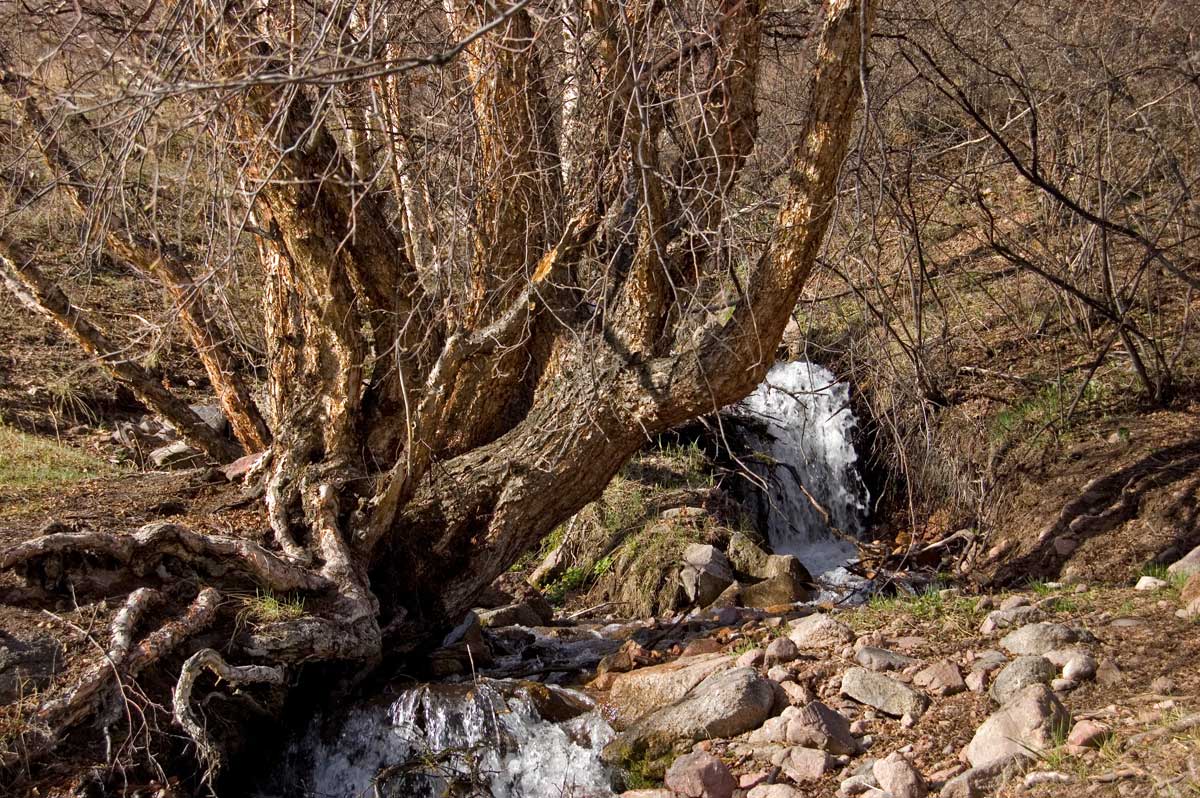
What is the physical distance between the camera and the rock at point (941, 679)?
13.6 ft

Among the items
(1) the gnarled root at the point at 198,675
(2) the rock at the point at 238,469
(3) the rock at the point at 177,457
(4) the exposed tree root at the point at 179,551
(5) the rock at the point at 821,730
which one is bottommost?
(5) the rock at the point at 821,730

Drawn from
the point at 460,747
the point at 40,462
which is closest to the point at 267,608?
the point at 460,747

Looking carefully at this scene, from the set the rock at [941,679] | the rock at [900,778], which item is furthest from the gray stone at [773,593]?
the rock at [900,778]

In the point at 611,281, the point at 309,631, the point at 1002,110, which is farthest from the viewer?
the point at 1002,110

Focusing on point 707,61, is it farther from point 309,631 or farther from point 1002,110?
point 1002,110

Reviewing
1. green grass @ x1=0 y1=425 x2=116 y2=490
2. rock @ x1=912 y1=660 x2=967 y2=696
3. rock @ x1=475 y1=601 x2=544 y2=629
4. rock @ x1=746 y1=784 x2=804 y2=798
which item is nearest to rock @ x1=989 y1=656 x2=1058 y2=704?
rock @ x1=912 y1=660 x2=967 y2=696

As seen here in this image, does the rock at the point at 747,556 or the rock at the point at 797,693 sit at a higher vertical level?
the rock at the point at 747,556

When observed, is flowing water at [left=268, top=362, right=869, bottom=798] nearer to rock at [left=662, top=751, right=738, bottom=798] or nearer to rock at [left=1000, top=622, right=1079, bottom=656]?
rock at [left=662, top=751, right=738, bottom=798]

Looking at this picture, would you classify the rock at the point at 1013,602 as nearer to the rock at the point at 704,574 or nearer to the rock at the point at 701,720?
the rock at the point at 701,720

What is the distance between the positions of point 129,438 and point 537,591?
3850 mm

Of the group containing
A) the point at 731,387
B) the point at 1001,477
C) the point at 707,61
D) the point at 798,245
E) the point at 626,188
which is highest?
the point at 707,61

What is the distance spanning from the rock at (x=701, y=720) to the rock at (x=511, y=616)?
2.33m

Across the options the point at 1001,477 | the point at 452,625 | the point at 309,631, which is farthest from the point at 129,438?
the point at 1001,477

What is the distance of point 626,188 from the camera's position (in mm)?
4512
